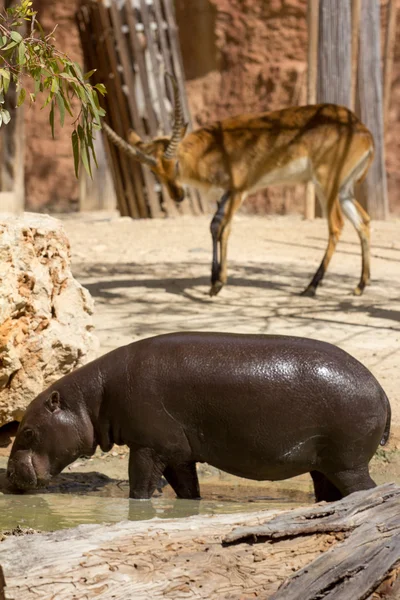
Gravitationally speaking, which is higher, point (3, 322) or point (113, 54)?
point (113, 54)

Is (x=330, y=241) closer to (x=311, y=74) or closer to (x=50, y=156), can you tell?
(x=311, y=74)

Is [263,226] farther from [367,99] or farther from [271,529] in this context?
[271,529]

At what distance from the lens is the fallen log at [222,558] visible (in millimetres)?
3635

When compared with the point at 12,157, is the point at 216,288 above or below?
below

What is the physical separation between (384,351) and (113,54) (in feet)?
28.5

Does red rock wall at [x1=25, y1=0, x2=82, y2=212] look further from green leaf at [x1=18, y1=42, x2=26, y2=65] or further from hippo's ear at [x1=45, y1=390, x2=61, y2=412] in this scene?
green leaf at [x1=18, y1=42, x2=26, y2=65]

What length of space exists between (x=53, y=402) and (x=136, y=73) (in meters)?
11.1

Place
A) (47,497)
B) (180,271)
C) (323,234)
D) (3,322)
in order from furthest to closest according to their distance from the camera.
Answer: (323,234), (180,271), (3,322), (47,497)

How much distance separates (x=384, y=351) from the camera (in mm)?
8203

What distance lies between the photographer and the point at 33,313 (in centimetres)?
636

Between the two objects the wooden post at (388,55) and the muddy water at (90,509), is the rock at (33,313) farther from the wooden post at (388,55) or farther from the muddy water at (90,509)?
the wooden post at (388,55)

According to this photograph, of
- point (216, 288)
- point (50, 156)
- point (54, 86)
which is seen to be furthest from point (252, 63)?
point (54, 86)

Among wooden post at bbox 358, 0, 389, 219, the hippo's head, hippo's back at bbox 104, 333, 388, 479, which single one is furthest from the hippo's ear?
wooden post at bbox 358, 0, 389, 219

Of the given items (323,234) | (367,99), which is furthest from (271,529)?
(367,99)
